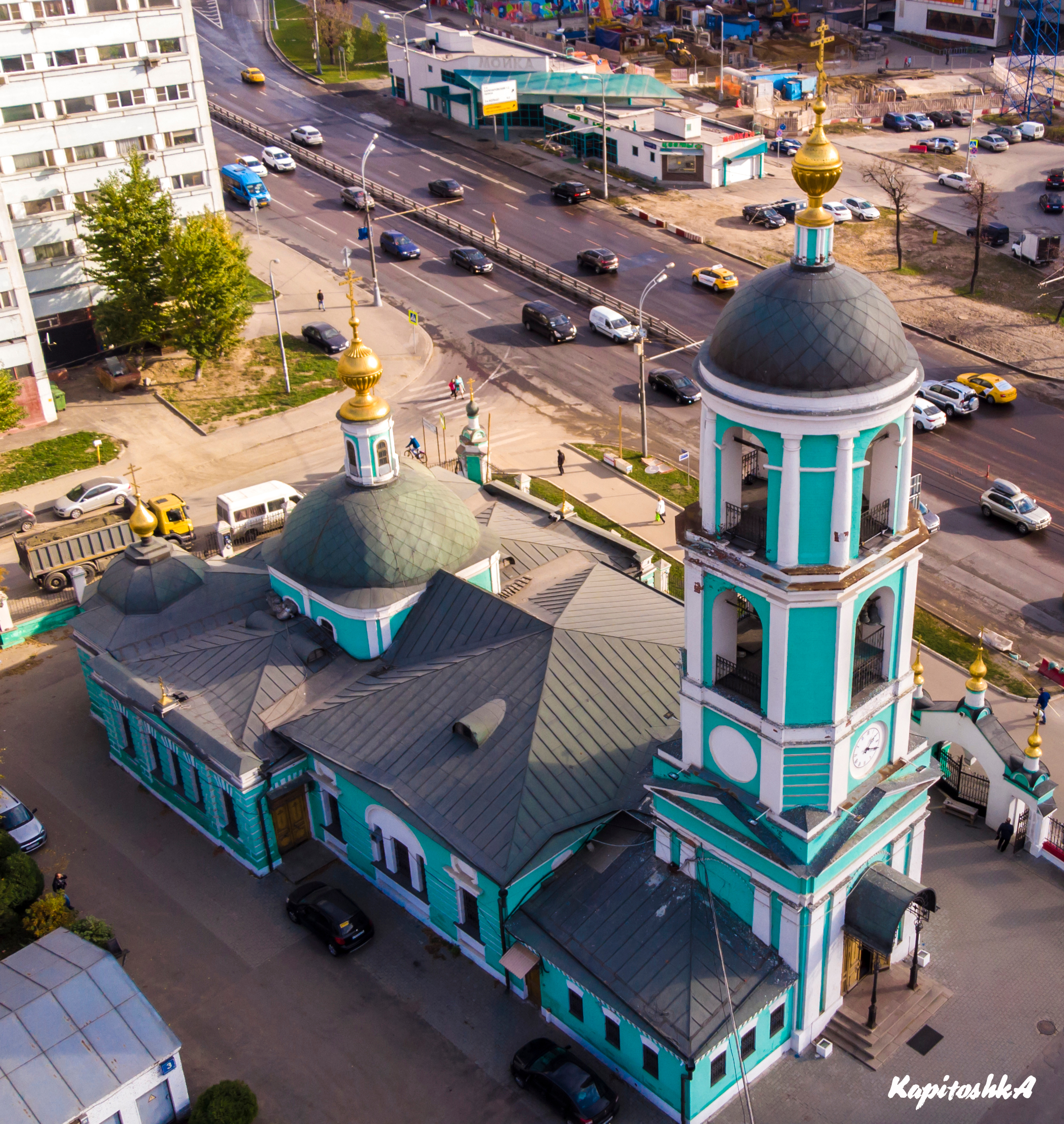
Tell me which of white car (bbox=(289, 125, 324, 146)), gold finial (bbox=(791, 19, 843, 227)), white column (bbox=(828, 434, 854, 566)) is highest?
Answer: gold finial (bbox=(791, 19, 843, 227))

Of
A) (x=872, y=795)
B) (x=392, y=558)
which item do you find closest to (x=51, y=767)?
(x=392, y=558)

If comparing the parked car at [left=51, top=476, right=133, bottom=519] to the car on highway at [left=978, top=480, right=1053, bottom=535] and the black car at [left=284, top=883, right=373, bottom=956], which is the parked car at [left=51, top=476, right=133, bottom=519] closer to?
the black car at [left=284, top=883, right=373, bottom=956]

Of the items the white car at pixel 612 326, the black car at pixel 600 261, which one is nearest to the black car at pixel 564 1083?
the white car at pixel 612 326

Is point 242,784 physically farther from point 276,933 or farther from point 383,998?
point 383,998

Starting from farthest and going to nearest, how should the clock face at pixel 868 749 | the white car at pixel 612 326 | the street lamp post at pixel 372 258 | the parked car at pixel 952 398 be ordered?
the street lamp post at pixel 372 258 < the white car at pixel 612 326 < the parked car at pixel 952 398 < the clock face at pixel 868 749

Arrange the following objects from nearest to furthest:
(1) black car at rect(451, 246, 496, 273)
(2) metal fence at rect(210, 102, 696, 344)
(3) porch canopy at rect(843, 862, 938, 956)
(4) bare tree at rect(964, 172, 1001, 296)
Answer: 1. (3) porch canopy at rect(843, 862, 938, 956)
2. (2) metal fence at rect(210, 102, 696, 344)
3. (4) bare tree at rect(964, 172, 1001, 296)
4. (1) black car at rect(451, 246, 496, 273)

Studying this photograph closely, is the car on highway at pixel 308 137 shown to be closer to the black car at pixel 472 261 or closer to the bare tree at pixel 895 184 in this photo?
the black car at pixel 472 261

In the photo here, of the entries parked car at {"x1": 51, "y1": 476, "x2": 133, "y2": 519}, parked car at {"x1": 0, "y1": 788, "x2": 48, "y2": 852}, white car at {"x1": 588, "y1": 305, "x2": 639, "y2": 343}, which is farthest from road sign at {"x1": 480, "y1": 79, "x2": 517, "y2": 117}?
parked car at {"x1": 0, "y1": 788, "x2": 48, "y2": 852}
